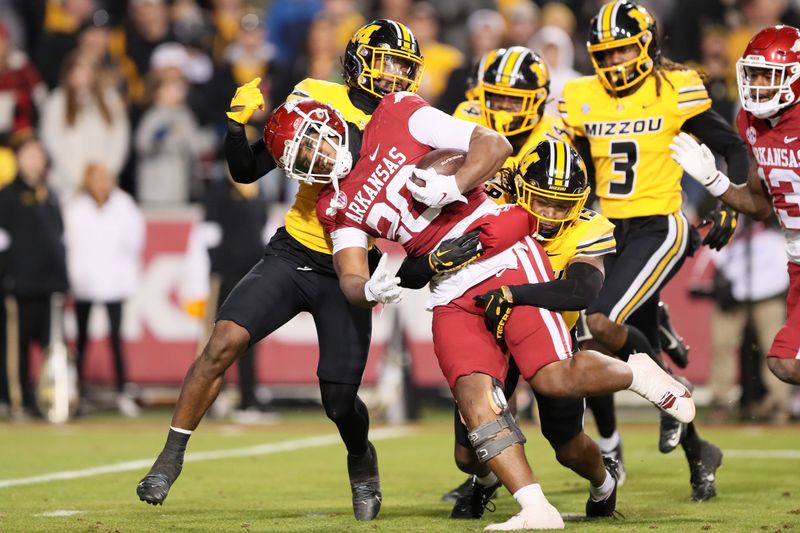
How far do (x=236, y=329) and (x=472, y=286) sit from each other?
1.04 metres

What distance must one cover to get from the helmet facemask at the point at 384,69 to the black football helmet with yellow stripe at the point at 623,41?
1228 mm

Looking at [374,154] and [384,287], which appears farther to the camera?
[374,154]

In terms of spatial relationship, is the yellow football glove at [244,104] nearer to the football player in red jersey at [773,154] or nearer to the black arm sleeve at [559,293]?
the black arm sleeve at [559,293]

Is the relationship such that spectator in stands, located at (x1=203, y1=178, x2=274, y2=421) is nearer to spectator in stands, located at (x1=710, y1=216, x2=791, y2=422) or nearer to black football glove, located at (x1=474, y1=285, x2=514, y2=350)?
spectator in stands, located at (x1=710, y1=216, x2=791, y2=422)

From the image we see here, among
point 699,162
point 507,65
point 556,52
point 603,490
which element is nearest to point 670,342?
point 699,162

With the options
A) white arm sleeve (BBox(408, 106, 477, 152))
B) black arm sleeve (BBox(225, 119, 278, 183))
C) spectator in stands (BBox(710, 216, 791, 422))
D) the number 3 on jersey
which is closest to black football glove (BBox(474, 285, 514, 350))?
white arm sleeve (BBox(408, 106, 477, 152))

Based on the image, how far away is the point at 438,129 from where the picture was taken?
18.1ft

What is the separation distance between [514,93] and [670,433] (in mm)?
1837

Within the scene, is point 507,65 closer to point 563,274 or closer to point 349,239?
point 563,274

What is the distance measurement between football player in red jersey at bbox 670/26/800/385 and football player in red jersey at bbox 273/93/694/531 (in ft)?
2.99

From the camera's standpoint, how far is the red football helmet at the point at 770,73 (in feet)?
20.1

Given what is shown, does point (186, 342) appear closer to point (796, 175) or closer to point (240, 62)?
point (240, 62)

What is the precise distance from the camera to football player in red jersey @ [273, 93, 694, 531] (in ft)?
17.1

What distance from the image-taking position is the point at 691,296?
10883 millimetres
